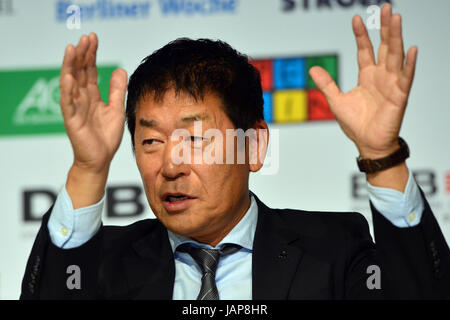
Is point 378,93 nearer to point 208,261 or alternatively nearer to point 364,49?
point 364,49

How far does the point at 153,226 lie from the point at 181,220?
279 millimetres

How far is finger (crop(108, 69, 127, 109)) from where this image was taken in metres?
1.45

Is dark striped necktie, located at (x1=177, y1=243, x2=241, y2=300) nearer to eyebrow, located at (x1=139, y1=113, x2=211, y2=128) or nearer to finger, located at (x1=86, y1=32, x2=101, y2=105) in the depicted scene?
eyebrow, located at (x1=139, y1=113, x2=211, y2=128)

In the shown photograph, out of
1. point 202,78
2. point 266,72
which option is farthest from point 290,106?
point 202,78

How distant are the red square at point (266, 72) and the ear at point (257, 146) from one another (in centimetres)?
108

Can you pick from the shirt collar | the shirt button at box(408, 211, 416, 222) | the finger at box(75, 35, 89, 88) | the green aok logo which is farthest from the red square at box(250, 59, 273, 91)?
the shirt button at box(408, 211, 416, 222)

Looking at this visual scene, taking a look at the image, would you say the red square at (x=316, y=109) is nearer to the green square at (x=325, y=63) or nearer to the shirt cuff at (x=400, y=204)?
the green square at (x=325, y=63)

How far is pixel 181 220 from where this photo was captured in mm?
1431

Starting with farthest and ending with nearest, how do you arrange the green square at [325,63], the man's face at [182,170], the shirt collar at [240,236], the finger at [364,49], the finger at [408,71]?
the green square at [325,63] < the shirt collar at [240,236] < the man's face at [182,170] < the finger at [364,49] < the finger at [408,71]

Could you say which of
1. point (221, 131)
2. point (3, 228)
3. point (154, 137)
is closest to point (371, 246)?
point (221, 131)

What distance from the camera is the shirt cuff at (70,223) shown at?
139cm

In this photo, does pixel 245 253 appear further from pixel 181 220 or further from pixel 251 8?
pixel 251 8

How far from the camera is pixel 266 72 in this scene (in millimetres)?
2729

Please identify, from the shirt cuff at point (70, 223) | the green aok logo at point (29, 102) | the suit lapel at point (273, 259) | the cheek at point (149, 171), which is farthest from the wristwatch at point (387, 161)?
the green aok logo at point (29, 102)
